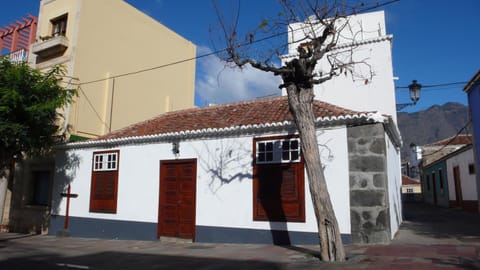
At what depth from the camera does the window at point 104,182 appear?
11.3 metres

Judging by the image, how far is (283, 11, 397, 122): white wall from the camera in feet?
46.5

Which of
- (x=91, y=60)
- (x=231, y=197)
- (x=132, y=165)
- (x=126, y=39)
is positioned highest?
(x=126, y=39)

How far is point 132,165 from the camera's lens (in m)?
11.1

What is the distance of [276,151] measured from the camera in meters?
8.98

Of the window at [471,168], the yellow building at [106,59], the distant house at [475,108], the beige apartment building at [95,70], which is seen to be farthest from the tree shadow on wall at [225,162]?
the window at [471,168]

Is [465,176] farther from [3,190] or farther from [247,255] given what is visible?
[3,190]

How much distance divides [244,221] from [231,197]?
681 mm

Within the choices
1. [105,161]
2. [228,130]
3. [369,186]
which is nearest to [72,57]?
[105,161]

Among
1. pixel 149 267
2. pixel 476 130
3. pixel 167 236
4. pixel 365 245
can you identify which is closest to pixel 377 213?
pixel 365 245

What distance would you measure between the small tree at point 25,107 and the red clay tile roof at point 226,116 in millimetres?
2019

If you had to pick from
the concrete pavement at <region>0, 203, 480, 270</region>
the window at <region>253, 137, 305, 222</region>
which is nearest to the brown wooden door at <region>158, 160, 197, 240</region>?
the concrete pavement at <region>0, 203, 480, 270</region>

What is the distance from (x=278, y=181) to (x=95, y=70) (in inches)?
381

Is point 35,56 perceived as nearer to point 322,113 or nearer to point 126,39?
point 126,39

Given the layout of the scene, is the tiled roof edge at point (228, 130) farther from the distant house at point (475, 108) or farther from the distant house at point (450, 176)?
the distant house at point (450, 176)
